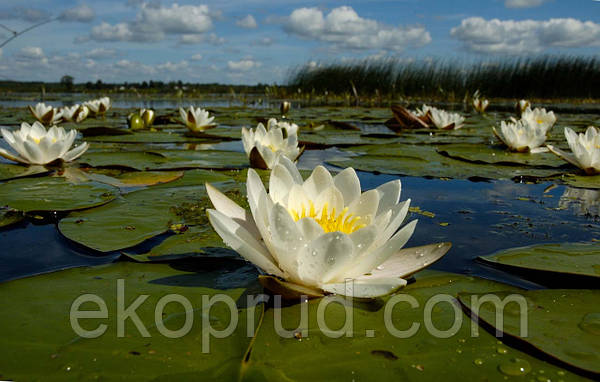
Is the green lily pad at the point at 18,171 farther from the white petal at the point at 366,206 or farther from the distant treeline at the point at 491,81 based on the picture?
the distant treeline at the point at 491,81

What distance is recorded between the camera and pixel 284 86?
80.4 ft

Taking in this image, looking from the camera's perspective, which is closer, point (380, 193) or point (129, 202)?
point (380, 193)

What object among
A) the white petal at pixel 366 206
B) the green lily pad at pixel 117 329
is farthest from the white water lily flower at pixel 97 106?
the white petal at pixel 366 206

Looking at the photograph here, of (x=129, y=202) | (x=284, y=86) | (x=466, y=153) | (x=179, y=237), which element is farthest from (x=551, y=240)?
(x=284, y=86)

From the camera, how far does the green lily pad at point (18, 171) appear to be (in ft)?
9.63

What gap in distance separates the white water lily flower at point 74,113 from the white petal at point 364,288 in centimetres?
759

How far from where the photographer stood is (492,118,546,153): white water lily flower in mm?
4484

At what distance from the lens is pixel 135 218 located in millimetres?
2064

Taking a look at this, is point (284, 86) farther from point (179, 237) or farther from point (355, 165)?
Answer: point (179, 237)

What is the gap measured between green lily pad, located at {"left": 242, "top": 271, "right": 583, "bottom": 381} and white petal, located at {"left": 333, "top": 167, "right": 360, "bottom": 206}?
0.37 meters

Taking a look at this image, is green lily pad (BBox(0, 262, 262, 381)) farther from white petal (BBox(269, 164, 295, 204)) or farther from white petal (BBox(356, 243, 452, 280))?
white petal (BBox(356, 243, 452, 280))

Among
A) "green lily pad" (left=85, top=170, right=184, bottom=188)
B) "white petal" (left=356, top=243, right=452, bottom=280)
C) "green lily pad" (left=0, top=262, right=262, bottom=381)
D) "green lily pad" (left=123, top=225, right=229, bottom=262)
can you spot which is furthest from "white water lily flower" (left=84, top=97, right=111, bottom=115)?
"white petal" (left=356, top=243, right=452, bottom=280)

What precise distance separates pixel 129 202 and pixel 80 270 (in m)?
0.92

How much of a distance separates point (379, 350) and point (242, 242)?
0.47 meters
